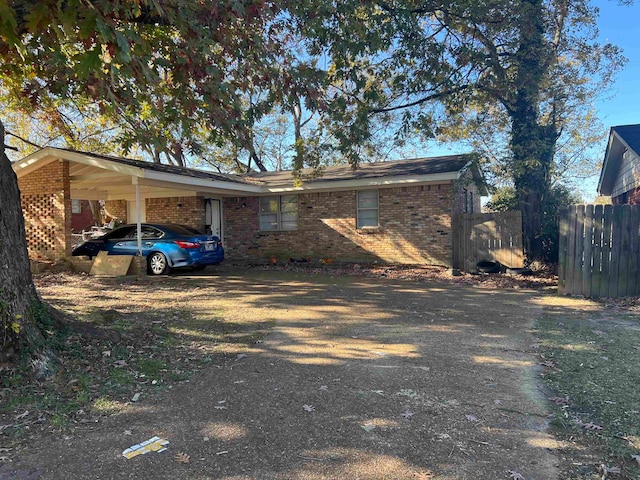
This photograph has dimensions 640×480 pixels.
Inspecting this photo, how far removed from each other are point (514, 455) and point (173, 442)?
2304 millimetres

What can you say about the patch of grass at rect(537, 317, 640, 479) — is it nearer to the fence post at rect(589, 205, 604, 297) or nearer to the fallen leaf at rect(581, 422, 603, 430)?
the fallen leaf at rect(581, 422, 603, 430)

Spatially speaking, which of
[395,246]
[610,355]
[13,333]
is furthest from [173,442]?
[395,246]

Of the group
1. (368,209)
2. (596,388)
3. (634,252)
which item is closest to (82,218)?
(368,209)

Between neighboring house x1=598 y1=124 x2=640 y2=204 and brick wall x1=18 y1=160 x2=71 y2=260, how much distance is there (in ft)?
52.1

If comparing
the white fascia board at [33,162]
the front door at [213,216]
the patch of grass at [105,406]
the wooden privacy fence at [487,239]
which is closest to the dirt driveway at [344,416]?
the patch of grass at [105,406]

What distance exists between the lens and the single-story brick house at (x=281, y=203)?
42.2 ft

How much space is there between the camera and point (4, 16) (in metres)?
3.11

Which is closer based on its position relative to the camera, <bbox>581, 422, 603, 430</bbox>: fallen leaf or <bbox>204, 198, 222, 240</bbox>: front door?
<bbox>581, 422, 603, 430</bbox>: fallen leaf

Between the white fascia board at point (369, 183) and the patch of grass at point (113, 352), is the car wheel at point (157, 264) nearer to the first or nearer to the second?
the patch of grass at point (113, 352)

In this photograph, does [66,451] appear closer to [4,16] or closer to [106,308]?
[4,16]

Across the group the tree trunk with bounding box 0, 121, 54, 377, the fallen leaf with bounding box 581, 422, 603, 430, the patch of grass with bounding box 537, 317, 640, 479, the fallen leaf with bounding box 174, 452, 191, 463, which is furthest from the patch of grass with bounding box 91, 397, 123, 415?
the fallen leaf with bounding box 581, 422, 603, 430

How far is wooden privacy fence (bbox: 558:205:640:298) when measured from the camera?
8297 mm

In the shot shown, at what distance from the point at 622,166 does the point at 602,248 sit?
8.58 meters

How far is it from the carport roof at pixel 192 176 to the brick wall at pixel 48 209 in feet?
1.05
